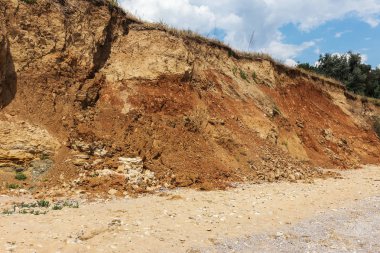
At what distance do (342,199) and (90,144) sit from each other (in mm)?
8494

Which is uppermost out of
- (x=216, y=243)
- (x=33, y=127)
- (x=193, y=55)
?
(x=193, y=55)

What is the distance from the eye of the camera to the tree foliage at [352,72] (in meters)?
40.9

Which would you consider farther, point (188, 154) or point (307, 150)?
point (307, 150)

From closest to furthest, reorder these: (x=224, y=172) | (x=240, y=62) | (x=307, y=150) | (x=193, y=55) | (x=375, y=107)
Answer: (x=224, y=172)
(x=193, y=55)
(x=307, y=150)
(x=240, y=62)
(x=375, y=107)

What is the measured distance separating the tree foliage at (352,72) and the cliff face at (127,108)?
826 inches

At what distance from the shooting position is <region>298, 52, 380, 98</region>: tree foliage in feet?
134

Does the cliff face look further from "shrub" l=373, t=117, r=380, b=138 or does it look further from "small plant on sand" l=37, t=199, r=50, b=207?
"shrub" l=373, t=117, r=380, b=138

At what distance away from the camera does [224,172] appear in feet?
50.4

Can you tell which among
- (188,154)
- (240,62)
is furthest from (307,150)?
(188,154)

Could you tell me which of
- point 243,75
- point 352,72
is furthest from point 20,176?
point 352,72

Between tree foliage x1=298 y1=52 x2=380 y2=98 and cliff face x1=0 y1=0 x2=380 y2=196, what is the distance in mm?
20991

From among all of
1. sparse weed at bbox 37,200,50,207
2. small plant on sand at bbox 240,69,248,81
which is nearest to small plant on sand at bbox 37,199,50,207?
sparse weed at bbox 37,200,50,207

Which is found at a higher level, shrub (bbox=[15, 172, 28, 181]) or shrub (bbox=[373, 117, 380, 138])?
shrub (bbox=[373, 117, 380, 138])

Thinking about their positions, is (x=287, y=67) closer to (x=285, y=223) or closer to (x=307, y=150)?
(x=307, y=150)
